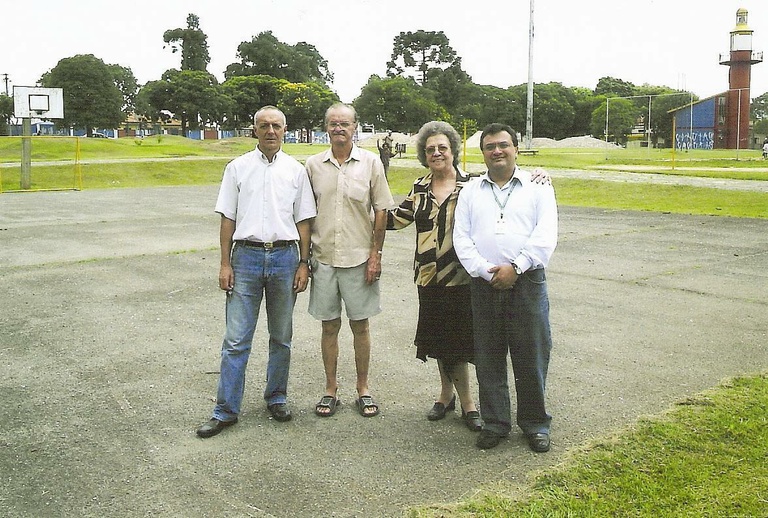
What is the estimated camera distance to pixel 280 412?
192 inches

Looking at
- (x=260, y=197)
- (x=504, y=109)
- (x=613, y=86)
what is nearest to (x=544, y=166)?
(x=260, y=197)

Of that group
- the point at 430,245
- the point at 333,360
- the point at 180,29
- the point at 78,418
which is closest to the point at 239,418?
the point at 333,360

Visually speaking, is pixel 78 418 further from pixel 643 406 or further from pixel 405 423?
pixel 643 406

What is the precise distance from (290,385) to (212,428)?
101 cm

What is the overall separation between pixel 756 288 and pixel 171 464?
700 centimetres

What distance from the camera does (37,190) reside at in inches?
998

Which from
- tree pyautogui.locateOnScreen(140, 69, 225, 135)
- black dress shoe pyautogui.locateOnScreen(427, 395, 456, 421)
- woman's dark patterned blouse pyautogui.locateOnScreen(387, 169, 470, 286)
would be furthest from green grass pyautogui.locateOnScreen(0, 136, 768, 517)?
tree pyautogui.locateOnScreen(140, 69, 225, 135)

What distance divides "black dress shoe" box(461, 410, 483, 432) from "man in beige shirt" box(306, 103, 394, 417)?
22.6 inches

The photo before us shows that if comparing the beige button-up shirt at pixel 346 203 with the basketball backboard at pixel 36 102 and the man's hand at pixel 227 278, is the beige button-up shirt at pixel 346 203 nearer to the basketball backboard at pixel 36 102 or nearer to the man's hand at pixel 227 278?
the man's hand at pixel 227 278

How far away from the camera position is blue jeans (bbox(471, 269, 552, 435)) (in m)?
4.38

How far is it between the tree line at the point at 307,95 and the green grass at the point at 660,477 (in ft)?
171

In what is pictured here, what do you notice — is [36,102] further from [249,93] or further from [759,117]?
[249,93]

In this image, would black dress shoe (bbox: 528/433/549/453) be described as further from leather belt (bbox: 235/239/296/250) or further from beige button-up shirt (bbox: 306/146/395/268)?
leather belt (bbox: 235/239/296/250)

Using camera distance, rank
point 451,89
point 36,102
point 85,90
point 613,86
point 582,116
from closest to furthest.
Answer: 1. point 36,102
2. point 85,90
3. point 582,116
4. point 451,89
5. point 613,86
